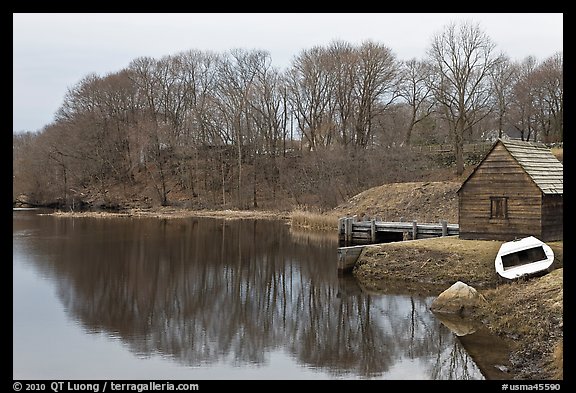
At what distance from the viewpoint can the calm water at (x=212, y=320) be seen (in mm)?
12570

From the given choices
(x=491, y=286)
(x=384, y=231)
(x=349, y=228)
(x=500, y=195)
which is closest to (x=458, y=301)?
(x=491, y=286)

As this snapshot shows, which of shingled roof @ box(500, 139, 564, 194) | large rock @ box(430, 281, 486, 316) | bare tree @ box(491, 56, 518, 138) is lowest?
large rock @ box(430, 281, 486, 316)

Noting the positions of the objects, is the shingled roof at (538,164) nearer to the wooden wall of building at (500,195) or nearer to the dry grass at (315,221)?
the wooden wall of building at (500,195)

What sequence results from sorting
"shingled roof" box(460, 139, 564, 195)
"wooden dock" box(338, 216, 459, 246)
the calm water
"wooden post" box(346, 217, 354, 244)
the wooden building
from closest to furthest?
the calm water
the wooden building
"shingled roof" box(460, 139, 564, 195)
"wooden dock" box(338, 216, 459, 246)
"wooden post" box(346, 217, 354, 244)

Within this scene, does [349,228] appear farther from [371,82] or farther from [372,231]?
[371,82]

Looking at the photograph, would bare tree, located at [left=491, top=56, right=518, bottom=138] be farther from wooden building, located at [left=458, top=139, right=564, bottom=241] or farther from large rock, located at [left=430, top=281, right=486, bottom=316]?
large rock, located at [left=430, top=281, right=486, bottom=316]

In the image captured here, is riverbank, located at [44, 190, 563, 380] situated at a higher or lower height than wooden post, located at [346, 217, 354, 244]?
lower

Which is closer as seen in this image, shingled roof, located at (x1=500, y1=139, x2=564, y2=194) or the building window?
shingled roof, located at (x1=500, y1=139, x2=564, y2=194)

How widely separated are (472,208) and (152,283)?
12358 mm

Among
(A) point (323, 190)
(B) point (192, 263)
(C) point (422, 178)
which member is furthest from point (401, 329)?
(C) point (422, 178)

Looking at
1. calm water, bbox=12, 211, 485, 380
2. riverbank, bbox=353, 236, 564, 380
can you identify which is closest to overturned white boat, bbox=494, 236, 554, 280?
riverbank, bbox=353, 236, 564, 380

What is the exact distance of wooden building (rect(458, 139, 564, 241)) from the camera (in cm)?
2225

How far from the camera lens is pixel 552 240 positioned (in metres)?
22.5
